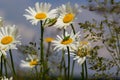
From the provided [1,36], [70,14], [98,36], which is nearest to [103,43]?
[98,36]

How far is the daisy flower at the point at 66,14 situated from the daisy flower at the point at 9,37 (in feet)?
0.85

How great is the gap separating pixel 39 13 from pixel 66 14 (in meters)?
0.16

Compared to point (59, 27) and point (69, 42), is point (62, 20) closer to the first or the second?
point (59, 27)

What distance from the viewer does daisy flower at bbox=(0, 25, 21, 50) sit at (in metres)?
2.05

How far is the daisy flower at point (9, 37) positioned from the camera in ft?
6.73

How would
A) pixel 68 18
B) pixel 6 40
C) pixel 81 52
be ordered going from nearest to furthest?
pixel 81 52
pixel 6 40
pixel 68 18

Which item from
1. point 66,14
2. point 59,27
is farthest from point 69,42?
point 66,14

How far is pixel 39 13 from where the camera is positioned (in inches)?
90.9

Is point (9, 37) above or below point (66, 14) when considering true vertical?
below

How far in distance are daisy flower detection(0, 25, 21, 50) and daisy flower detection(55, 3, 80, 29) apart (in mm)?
260

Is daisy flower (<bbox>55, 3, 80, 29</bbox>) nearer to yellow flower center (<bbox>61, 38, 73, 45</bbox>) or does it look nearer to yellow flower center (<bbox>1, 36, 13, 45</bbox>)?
yellow flower center (<bbox>61, 38, 73, 45</bbox>)

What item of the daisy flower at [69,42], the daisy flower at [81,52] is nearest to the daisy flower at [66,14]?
the daisy flower at [69,42]

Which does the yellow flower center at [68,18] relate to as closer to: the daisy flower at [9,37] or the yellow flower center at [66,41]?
the yellow flower center at [66,41]

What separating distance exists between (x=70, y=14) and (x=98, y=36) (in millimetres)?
784
